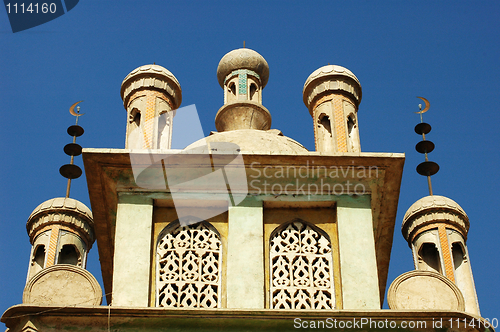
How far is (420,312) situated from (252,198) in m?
2.66

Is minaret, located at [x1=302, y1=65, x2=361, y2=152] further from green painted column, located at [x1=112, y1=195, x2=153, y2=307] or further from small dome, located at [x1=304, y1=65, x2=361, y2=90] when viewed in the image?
green painted column, located at [x1=112, y1=195, x2=153, y2=307]

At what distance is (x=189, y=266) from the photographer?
37.7 feet

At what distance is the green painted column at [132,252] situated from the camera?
36.3 ft

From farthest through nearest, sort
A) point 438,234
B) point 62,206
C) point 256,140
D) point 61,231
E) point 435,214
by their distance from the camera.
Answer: point 62,206 → point 61,231 → point 435,214 → point 438,234 → point 256,140

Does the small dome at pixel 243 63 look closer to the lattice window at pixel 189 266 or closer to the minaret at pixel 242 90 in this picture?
the minaret at pixel 242 90

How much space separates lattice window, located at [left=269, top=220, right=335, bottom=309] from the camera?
441 inches

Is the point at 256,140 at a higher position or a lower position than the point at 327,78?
lower

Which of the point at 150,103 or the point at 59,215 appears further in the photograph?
the point at 59,215

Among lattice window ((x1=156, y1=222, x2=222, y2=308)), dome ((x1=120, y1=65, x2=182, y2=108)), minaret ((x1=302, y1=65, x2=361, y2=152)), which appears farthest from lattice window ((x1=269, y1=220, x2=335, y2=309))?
dome ((x1=120, y1=65, x2=182, y2=108))

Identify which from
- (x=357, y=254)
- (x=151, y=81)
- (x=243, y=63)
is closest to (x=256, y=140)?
(x=357, y=254)

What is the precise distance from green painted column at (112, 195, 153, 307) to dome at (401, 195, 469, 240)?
18.5 feet

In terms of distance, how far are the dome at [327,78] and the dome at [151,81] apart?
81.6 inches

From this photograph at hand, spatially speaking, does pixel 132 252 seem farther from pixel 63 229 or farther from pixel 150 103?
pixel 63 229

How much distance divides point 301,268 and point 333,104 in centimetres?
379
